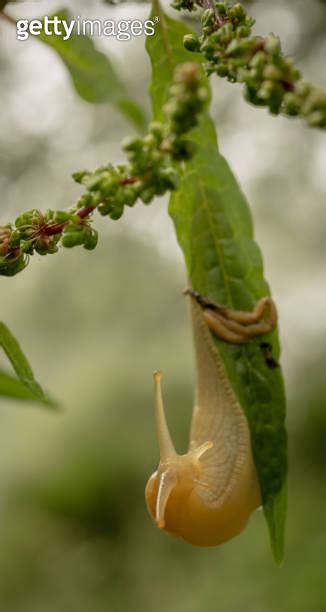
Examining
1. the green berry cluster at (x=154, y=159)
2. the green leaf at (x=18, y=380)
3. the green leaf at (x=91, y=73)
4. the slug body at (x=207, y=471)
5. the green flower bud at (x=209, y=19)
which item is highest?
the green leaf at (x=91, y=73)

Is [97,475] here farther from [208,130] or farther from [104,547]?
[208,130]

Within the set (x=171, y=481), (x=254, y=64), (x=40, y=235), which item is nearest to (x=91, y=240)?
(x=40, y=235)

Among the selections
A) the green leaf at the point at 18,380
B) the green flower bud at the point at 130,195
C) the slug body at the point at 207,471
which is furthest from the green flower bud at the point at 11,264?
the slug body at the point at 207,471

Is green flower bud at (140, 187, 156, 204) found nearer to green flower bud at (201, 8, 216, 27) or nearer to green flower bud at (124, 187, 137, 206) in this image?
green flower bud at (124, 187, 137, 206)

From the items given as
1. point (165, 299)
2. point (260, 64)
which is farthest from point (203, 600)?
point (260, 64)

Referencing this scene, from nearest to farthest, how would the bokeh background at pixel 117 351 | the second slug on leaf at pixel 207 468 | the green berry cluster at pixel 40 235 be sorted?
the green berry cluster at pixel 40 235, the second slug on leaf at pixel 207 468, the bokeh background at pixel 117 351

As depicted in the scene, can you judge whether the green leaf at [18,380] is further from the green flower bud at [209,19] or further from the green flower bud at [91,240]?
the green flower bud at [209,19]

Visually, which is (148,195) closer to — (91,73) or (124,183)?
(124,183)
